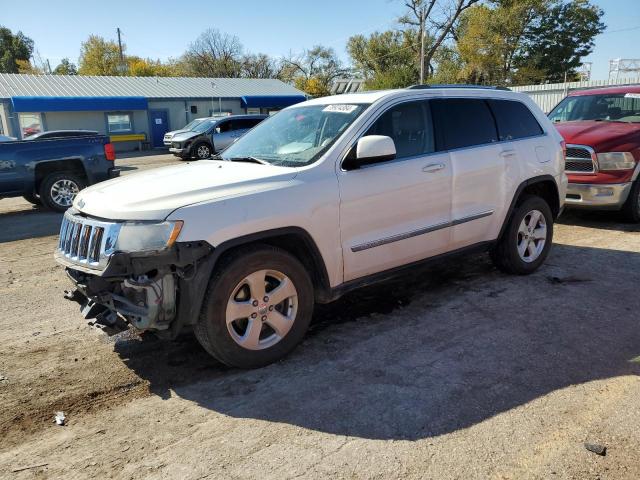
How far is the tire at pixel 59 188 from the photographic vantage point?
1007 cm

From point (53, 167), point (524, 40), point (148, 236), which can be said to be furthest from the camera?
point (524, 40)

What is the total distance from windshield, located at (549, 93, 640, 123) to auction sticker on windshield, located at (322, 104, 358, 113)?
610 cm

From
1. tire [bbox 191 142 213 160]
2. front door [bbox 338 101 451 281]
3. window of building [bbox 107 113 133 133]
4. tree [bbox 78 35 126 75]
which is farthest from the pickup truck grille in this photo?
tree [bbox 78 35 126 75]

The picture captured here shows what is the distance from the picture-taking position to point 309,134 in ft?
14.1

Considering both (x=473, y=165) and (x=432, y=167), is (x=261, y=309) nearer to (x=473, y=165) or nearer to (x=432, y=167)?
(x=432, y=167)

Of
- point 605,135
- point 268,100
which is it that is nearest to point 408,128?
point 605,135

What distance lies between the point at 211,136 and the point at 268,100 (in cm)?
1638

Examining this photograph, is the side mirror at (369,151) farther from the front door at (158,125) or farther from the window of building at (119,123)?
the front door at (158,125)

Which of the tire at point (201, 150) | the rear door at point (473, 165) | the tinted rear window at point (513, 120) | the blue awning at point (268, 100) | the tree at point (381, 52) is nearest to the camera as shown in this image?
the rear door at point (473, 165)

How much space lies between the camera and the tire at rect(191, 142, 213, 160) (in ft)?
69.9

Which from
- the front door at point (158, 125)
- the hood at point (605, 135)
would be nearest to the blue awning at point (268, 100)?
the front door at point (158, 125)

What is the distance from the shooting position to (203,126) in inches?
864

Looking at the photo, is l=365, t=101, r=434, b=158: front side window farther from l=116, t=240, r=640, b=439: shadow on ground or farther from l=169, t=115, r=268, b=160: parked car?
l=169, t=115, r=268, b=160: parked car

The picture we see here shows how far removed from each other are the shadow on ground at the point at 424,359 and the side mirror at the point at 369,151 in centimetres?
135
